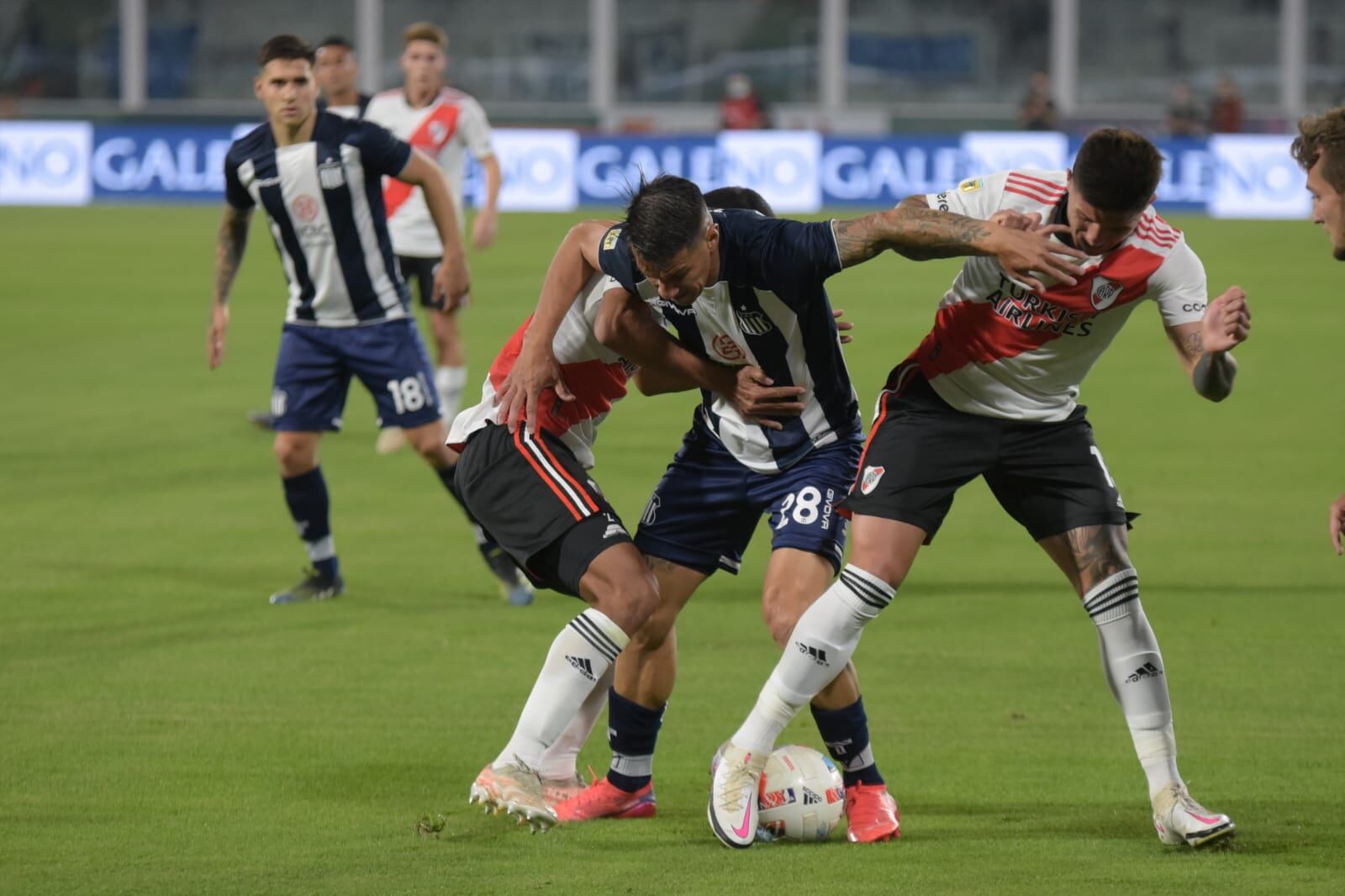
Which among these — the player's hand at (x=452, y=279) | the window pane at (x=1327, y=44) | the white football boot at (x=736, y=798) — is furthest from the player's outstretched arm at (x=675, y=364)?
the window pane at (x=1327, y=44)

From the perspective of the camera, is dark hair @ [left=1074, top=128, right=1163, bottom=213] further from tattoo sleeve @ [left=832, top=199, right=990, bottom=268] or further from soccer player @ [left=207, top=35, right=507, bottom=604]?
soccer player @ [left=207, top=35, right=507, bottom=604]

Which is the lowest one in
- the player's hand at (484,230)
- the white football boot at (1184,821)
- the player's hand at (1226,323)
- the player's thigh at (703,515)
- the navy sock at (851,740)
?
the white football boot at (1184,821)

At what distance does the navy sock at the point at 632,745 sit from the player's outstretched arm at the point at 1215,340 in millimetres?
1801

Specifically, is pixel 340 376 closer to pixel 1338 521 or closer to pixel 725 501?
A: pixel 725 501

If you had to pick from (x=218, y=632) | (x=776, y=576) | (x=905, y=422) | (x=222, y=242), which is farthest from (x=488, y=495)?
(x=222, y=242)

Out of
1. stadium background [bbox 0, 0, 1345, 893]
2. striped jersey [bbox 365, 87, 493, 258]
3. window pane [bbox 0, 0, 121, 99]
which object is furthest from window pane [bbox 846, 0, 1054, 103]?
striped jersey [bbox 365, 87, 493, 258]

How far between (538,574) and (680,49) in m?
34.5

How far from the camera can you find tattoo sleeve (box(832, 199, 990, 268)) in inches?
181

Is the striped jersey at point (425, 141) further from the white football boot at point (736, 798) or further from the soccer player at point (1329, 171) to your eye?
the soccer player at point (1329, 171)

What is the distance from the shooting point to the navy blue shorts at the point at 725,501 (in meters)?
5.21

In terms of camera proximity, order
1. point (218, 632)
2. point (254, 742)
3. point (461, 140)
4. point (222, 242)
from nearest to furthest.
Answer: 1. point (254, 742)
2. point (218, 632)
3. point (222, 242)
4. point (461, 140)

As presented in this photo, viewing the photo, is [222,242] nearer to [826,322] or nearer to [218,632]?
[218,632]

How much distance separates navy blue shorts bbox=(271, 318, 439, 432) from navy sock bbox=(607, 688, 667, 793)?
3057 millimetres

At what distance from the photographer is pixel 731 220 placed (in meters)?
4.94
